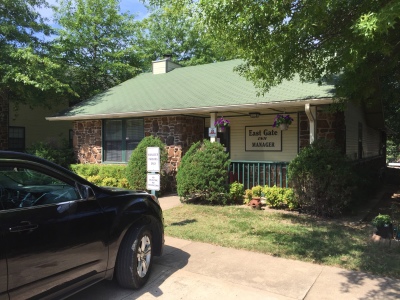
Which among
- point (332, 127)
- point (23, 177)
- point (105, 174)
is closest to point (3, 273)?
point (23, 177)

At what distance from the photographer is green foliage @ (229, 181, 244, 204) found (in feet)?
30.6

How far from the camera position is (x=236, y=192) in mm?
9367

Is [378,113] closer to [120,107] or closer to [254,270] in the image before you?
[120,107]

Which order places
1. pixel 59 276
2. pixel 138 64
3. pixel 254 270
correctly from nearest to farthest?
pixel 59 276
pixel 254 270
pixel 138 64

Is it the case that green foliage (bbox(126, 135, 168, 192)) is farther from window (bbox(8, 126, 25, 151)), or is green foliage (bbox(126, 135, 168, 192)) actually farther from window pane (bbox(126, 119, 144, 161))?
window (bbox(8, 126, 25, 151))

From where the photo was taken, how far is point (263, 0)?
5.27 m

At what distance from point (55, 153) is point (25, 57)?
3.98 meters

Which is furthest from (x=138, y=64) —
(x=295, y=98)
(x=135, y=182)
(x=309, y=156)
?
(x=309, y=156)

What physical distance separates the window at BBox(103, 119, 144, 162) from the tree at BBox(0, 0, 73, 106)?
3324 millimetres

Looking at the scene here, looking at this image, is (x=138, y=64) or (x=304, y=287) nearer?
(x=304, y=287)

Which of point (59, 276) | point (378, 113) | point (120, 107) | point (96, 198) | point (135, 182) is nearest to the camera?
point (59, 276)

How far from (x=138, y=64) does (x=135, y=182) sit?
47.3 feet

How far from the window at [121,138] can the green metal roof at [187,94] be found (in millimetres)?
687

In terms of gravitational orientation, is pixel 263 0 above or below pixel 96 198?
above
